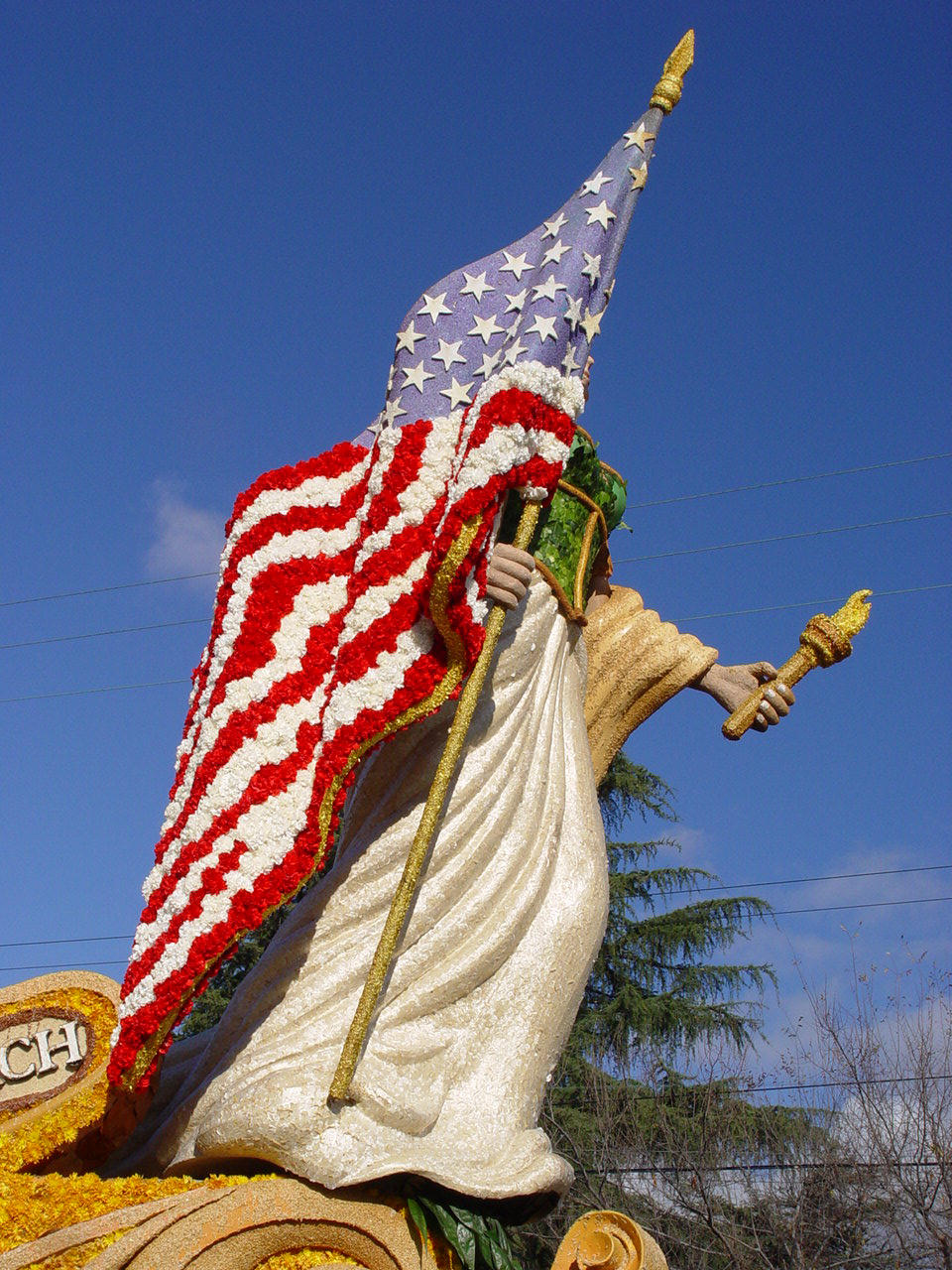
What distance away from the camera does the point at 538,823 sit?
5000 millimetres

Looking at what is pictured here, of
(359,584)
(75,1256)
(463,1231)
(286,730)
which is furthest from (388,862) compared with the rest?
(75,1256)

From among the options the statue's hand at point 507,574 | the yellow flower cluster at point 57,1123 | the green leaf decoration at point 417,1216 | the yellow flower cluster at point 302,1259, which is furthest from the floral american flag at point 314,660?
the green leaf decoration at point 417,1216

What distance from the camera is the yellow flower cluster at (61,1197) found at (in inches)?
154

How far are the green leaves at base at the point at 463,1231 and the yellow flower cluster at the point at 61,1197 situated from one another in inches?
21.1

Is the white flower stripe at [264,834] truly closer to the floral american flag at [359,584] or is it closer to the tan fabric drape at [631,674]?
the floral american flag at [359,584]

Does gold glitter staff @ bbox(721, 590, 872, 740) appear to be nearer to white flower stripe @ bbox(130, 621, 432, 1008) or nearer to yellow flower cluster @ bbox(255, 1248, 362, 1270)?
white flower stripe @ bbox(130, 621, 432, 1008)

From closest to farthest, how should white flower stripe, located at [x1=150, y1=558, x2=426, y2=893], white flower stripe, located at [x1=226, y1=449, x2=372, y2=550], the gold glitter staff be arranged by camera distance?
white flower stripe, located at [x1=150, y1=558, x2=426, y2=893]
white flower stripe, located at [x1=226, y1=449, x2=372, y2=550]
the gold glitter staff

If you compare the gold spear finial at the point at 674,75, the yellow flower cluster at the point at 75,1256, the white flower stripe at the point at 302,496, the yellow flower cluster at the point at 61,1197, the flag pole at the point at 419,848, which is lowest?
the yellow flower cluster at the point at 75,1256

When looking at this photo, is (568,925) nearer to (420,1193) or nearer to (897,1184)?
(420,1193)

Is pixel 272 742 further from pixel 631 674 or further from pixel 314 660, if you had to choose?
pixel 631 674

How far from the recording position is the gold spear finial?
5.48m

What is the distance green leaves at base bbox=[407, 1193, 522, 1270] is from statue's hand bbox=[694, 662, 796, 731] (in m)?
2.24

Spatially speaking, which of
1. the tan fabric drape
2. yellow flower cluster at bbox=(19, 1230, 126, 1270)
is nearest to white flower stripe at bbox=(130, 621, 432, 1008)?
yellow flower cluster at bbox=(19, 1230, 126, 1270)

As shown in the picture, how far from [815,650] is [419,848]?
196 centimetres
